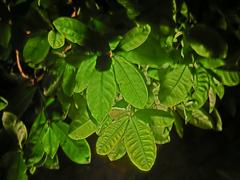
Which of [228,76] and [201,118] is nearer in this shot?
[228,76]

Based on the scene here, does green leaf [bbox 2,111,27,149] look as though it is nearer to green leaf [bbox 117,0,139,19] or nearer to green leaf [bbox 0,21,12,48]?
green leaf [bbox 0,21,12,48]

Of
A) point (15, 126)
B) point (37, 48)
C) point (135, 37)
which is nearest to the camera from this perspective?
point (135, 37)

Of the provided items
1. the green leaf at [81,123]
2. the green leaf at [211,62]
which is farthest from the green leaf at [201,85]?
the green leaf at [81,123]

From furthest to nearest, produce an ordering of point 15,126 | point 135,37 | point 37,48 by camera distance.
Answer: point 15,126 → point 37,48 → point 135,37

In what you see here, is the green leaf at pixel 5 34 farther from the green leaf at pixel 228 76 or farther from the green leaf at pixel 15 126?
the green leaf at pixel 228 76

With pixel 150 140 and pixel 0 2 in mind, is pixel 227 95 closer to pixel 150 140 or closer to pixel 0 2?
pixel 150 140

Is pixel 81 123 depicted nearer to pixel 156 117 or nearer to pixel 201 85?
pixel 156 117

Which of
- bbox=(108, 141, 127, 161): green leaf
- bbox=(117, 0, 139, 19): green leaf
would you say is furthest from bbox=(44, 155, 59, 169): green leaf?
bbox=(117, 0, 139, 19): green leaf

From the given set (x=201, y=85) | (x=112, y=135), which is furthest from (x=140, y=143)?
(x=201, y=85)
